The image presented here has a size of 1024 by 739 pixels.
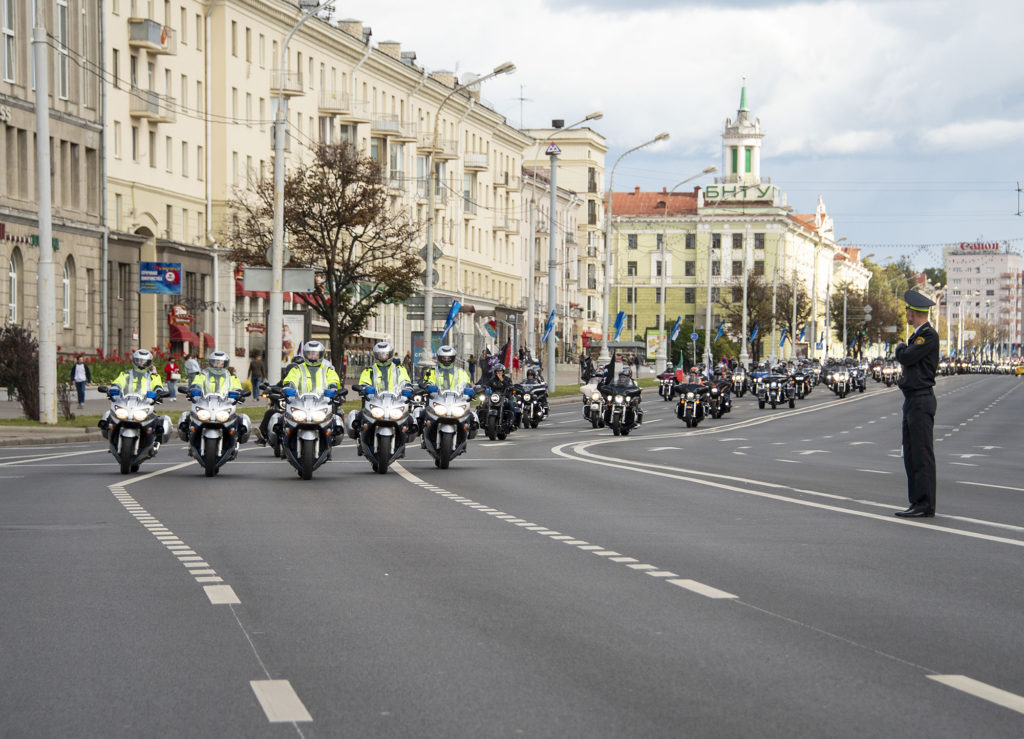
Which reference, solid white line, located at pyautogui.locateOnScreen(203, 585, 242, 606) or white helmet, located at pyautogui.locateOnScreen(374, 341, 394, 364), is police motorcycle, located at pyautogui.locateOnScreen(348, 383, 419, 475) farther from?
solid white line, located at pyautogui.locateOnScreen(203, 585, 242, 606)

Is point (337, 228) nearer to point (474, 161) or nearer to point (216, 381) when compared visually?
point (216, 381)

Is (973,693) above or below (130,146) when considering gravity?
below

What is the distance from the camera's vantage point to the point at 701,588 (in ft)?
33.2

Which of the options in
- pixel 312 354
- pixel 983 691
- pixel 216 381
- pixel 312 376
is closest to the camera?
pixel 983 691

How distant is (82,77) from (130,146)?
4550 mm

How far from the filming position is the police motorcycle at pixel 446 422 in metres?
22.2

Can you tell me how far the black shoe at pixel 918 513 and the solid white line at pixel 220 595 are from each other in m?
7.08

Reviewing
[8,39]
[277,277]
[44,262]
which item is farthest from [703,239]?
[44,262]

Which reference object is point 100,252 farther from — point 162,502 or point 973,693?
point 973,693

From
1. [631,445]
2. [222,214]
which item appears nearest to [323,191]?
[222,214]

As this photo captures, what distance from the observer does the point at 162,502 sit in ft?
54.3

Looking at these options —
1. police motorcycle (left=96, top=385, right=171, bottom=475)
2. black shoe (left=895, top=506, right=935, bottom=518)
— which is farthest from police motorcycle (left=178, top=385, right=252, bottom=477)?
black shoe (left=895, top=506, right=935, bottom=518)

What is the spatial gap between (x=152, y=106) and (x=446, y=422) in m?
42.2

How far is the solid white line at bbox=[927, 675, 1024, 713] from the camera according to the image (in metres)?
6.72
